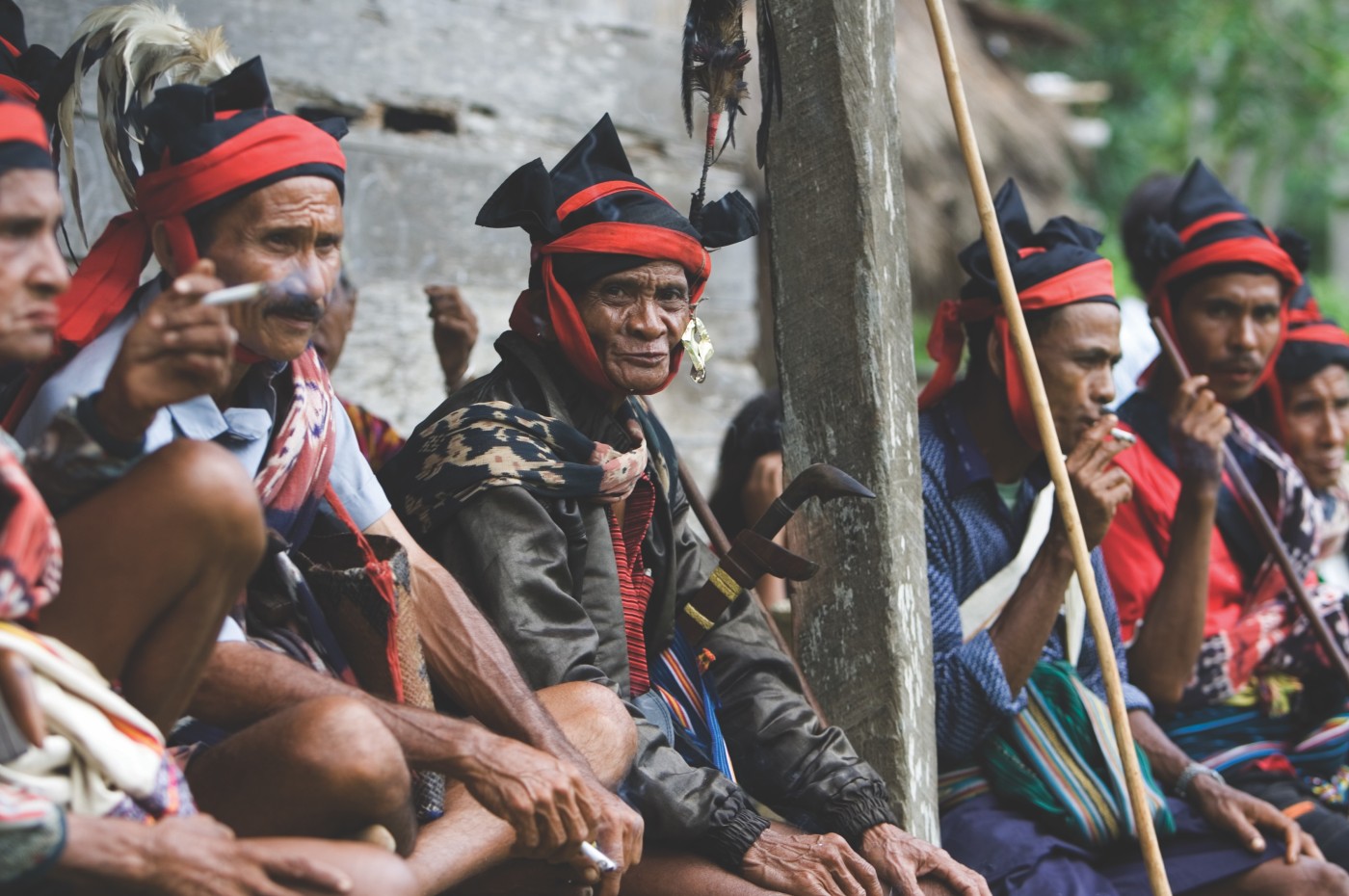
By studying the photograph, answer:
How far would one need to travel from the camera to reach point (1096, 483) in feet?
12.9

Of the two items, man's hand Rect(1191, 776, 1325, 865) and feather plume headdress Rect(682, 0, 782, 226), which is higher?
feather plume headdress Rect(682, 0, 782, 226)

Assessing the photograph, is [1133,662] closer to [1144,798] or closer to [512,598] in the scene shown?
[1144,798]

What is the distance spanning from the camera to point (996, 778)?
402 cm

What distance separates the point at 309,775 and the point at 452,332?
8.20 feet

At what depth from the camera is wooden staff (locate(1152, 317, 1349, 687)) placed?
463 centimetres

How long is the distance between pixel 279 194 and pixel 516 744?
1040 mm

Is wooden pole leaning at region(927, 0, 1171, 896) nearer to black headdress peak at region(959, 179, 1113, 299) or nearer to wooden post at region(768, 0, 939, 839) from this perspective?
wooden post at region(768, 0, 939, 839)

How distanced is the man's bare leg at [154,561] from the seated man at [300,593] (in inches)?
8.5

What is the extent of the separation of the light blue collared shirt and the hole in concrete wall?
2.39 metres

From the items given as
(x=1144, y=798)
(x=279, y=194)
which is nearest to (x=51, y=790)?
(x=279, y=194)

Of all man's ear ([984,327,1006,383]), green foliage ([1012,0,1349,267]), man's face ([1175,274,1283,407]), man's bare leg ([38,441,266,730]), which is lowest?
man's bare leg ([38,441,266,730])

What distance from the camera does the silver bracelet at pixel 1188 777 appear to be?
165 inches

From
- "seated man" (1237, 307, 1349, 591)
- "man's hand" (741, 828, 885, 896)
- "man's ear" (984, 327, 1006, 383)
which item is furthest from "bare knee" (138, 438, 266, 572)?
"seated man" (1237, 307, 1349, 591)

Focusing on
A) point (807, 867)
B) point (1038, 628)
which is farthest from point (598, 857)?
point (1038, 628)
